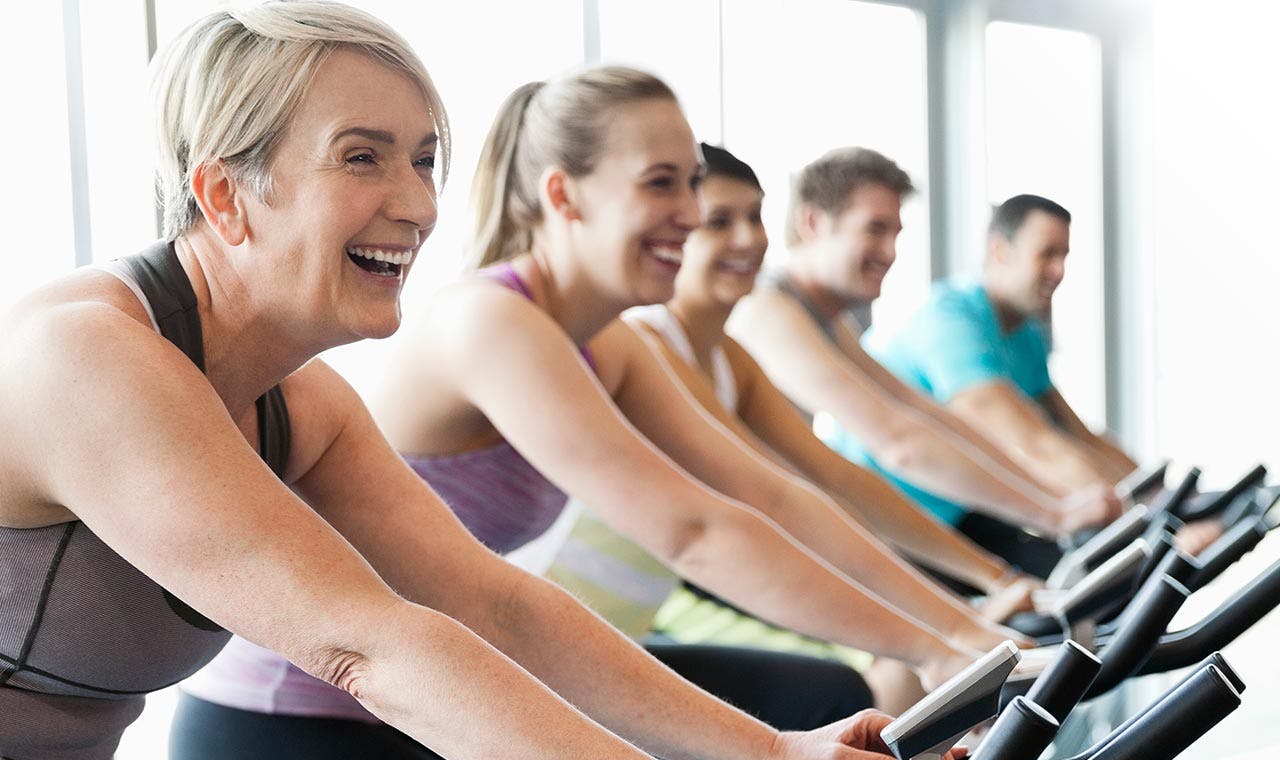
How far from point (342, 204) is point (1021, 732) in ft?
2.46

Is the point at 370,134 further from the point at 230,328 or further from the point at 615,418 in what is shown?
the point at 615,418

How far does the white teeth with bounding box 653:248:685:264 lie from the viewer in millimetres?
2207

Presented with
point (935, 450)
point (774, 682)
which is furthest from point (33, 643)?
point (935, 450)

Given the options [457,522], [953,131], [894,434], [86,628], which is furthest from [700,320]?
[953,131]

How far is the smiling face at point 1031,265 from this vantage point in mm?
4344

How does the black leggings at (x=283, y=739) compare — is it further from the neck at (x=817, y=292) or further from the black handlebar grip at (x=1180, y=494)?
the neck at (x=817, y=292)

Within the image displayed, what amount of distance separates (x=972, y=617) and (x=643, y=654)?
646 mm

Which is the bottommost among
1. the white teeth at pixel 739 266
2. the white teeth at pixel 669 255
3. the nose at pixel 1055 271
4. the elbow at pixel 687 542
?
the elbow at pixel 687 542

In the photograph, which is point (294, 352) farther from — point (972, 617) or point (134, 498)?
point (972, 617)

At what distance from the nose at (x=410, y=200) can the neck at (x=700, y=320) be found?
57.2 inches

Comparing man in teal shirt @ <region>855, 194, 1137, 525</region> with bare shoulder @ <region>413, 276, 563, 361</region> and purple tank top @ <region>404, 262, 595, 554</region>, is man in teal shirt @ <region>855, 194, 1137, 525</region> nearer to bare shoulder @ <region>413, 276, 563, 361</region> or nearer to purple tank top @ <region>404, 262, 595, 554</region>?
purple tank top @ <region>404, 262, 595, 554</region>

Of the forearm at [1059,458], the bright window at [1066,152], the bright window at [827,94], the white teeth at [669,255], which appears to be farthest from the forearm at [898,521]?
the bright window at [1066,152]

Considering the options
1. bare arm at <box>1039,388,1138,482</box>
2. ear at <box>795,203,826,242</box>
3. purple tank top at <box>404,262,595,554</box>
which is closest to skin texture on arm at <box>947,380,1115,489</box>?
bare arm at <box>1039,388,1138,482</box>

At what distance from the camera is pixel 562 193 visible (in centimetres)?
220
